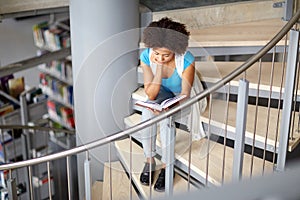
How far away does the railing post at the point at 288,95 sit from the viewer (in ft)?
7.25

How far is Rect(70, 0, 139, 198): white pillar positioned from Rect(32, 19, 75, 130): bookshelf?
8.80 ft

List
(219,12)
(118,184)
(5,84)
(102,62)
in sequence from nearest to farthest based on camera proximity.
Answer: (118,184), (102,62), (219,12), (5,84)

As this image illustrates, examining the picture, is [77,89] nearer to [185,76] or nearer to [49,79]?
[185,76]

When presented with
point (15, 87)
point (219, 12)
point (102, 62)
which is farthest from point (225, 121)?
point (15, 87)

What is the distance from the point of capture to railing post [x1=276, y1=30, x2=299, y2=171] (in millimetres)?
2211

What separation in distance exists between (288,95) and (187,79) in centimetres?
53

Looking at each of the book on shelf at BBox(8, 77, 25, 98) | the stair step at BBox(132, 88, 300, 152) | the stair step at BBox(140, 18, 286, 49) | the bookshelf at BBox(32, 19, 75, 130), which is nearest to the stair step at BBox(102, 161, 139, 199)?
the stair step at BBox(132, 88, 300, 152)

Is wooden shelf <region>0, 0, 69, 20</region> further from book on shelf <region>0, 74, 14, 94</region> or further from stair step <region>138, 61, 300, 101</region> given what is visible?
book on shelf <region>0, 74, 14, 94</region>

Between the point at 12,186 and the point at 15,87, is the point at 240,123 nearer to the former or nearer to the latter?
the point at 12,186

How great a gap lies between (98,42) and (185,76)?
0.80 metres

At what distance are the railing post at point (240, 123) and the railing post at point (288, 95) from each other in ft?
0.97

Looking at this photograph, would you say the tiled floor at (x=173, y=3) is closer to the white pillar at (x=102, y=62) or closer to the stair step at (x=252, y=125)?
the white pillar at (x=102, y=62)

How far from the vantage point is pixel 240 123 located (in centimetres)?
211

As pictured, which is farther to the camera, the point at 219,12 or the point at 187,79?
the point at 219,12
